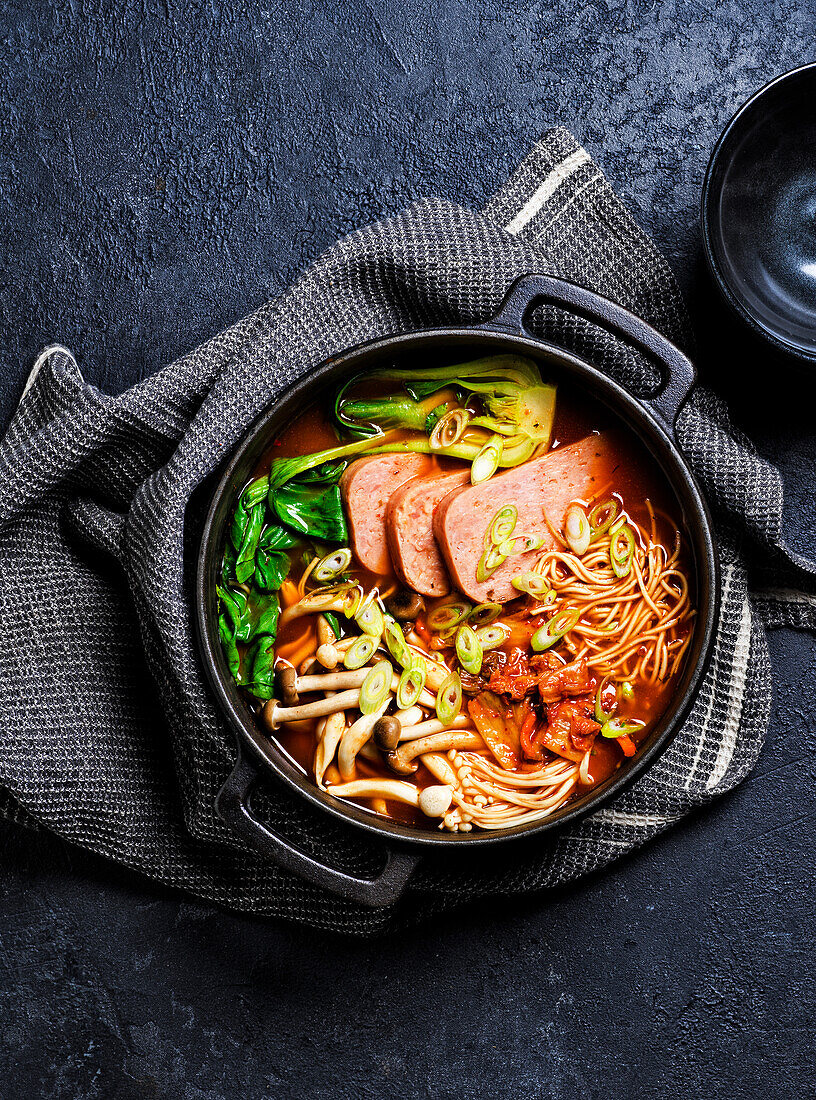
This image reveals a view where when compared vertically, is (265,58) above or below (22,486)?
above

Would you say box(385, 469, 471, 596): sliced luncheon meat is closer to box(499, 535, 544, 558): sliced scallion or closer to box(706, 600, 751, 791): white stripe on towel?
box(499, 535, 544, 558): sliced scallion

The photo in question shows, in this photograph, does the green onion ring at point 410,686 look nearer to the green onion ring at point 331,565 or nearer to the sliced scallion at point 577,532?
the green onion ring at point 331,565

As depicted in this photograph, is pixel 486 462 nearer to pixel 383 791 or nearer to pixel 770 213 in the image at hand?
pixel 383 791

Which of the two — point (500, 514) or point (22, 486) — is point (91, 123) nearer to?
Result: point (22, 486)

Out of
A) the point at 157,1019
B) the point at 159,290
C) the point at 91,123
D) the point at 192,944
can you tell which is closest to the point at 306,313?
the point at 159,290

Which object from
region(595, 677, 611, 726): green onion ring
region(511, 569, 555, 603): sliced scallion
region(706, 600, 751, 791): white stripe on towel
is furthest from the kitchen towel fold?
region(511, 569, 555, 603): sliced scallion

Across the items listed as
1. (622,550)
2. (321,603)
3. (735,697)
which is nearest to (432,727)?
(321,603)
